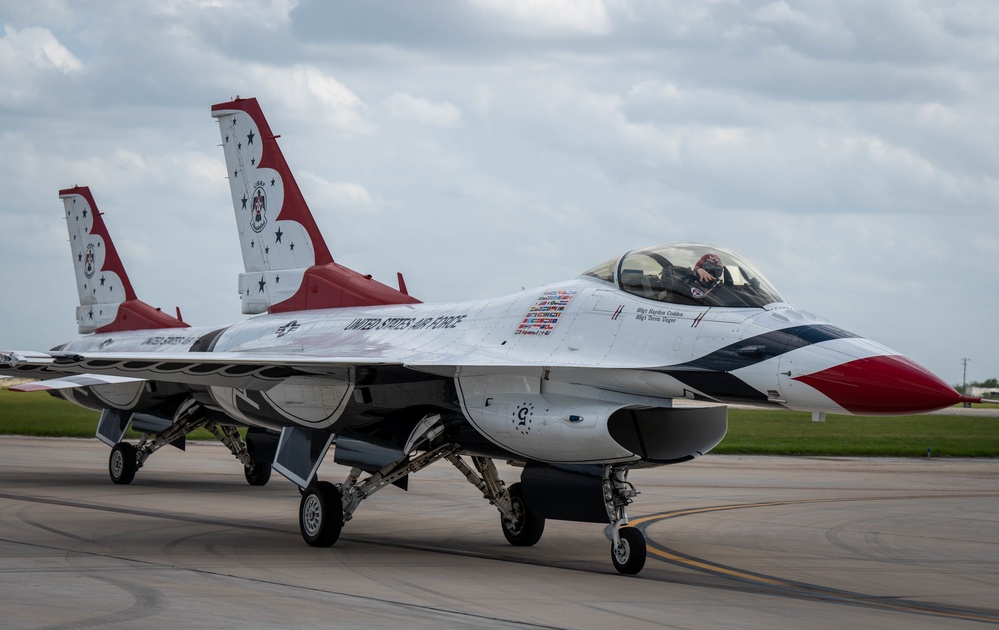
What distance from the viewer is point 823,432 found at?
123 feet

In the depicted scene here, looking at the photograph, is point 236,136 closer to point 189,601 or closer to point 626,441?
point 626,441

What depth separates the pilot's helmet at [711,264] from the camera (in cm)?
991

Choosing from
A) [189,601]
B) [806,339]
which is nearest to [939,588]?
[806,339]

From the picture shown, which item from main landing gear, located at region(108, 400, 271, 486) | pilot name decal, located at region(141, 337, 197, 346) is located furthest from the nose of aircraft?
main landing gear, located at region(108, 400, 271, 486)

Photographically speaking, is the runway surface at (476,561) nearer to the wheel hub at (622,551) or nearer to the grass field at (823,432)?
the wheel hub at (622,551)

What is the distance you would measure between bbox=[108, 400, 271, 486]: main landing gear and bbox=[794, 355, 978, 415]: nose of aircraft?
12.3 m

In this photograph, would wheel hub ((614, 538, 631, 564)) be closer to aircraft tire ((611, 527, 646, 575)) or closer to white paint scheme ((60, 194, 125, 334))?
aircraft tire ((611, 527, 646, 575))

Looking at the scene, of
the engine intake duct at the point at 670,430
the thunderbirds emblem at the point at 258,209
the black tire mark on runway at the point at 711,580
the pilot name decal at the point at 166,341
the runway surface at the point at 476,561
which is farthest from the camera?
the pilot name decal at the point at 166,341

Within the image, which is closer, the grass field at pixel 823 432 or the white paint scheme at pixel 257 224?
the white paint scheme at pixel 257 224

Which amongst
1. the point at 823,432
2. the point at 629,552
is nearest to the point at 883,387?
the point at 629,552

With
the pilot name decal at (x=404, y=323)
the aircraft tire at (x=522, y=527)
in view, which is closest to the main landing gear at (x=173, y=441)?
the pilot name decal at (x=404, y=323)

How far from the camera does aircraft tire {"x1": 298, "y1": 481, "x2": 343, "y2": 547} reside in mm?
11383

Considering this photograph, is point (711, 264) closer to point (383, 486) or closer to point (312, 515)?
point (383, 486)

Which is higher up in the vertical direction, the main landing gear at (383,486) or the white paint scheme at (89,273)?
the white paint scheme at (89,273)
